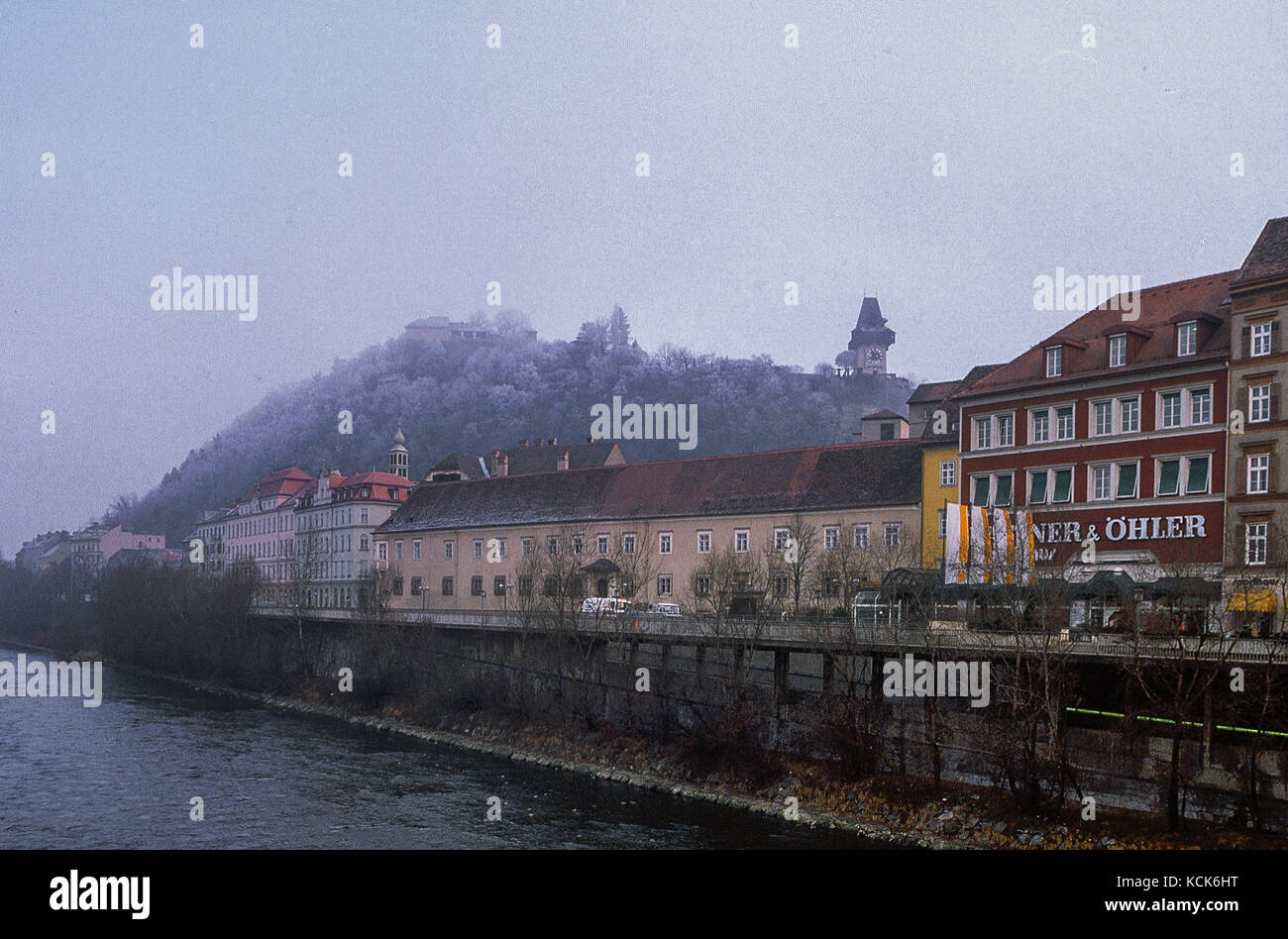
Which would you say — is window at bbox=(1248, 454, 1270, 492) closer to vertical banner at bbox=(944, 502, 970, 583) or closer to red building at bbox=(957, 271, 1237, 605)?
red building at bbox=(957, 271, 1237, 605)

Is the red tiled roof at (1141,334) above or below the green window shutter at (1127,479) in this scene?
above

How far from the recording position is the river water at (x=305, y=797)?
30.0m

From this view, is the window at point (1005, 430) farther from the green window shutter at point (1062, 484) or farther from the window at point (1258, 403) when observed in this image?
the window at point (1258, 403)

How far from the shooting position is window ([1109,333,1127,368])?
1842 inches

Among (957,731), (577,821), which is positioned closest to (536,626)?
(577,821)

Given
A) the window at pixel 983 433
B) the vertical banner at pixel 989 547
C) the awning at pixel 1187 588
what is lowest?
the awning at pixel 1187 588

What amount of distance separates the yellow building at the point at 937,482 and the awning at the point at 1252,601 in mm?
19090

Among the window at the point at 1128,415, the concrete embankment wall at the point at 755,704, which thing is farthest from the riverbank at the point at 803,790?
the window at the point at 1128,415

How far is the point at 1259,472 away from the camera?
1649 inches

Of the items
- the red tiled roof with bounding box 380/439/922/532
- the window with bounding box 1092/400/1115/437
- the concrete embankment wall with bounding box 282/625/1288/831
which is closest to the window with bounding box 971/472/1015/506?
the red tiled roof with bounding box 380/439/922/532

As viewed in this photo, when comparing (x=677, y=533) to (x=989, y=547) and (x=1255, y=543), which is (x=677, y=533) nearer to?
(x=989, y=547)

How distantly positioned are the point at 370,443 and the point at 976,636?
169123 mm

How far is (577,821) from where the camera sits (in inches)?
1283
